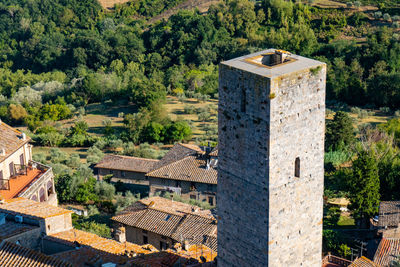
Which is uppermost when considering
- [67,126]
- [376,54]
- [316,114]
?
[316,114]

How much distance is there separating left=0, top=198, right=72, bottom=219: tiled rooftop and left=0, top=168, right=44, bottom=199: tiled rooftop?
9.06ft

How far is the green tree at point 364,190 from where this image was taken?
3594 centimetres

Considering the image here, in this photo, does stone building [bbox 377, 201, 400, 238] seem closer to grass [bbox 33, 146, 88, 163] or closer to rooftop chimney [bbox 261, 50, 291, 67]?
rooftop chimney [bbox 261, 50, 291, 67]

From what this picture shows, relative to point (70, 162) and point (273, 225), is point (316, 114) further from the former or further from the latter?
point (70, 162)

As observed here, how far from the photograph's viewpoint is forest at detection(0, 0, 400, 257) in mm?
41969

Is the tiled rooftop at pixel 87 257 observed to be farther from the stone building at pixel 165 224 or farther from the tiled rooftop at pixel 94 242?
the stone building at pixel 165 224

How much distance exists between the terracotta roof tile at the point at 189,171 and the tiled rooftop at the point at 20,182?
8.73m

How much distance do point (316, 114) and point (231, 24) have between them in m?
69.7

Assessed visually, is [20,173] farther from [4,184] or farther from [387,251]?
[387,251]

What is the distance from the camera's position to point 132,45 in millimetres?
82562

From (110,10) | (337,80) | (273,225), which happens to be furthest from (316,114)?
(110,10)

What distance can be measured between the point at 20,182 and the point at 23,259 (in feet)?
37.8

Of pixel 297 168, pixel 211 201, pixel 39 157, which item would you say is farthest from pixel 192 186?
pixel 297 168

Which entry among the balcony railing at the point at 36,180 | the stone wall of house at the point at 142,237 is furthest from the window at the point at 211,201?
the balcony railing at the point at 36,180
